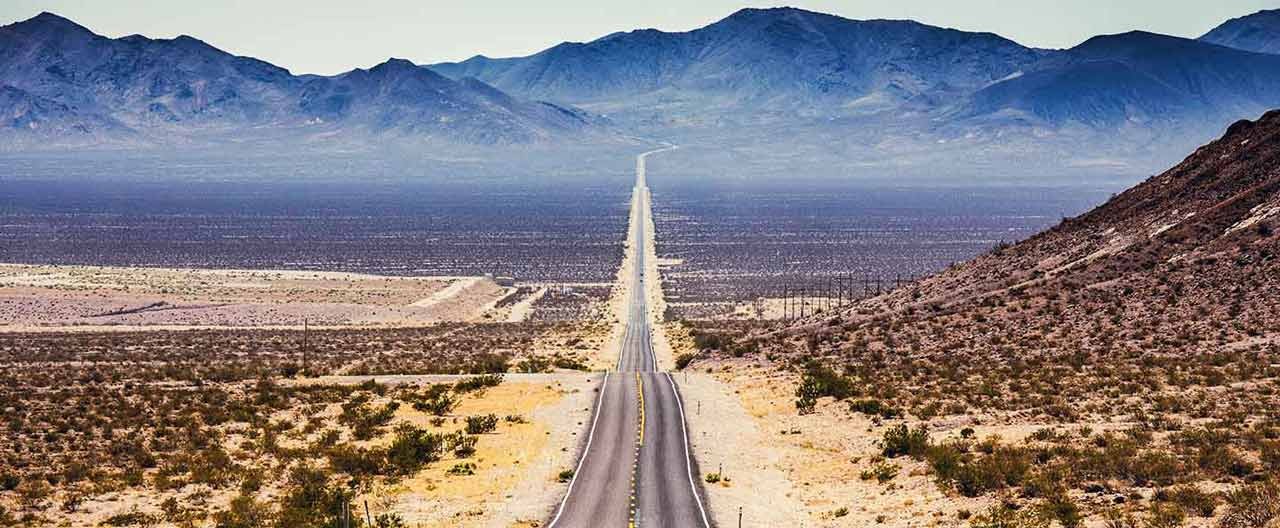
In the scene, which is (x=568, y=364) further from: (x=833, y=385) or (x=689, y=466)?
(x=689, y=466)

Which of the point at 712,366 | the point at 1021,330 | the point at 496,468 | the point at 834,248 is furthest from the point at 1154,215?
the point at 834,248

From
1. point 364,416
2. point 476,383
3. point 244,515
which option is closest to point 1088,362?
point 476,383

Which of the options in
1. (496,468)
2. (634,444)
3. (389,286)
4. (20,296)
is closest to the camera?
(496,468)

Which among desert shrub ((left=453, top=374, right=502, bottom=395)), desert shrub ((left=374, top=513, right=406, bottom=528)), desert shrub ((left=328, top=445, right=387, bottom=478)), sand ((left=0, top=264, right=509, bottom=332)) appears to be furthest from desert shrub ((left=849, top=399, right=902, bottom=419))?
sand ((left=0, top=264, right=509, bottom=332))

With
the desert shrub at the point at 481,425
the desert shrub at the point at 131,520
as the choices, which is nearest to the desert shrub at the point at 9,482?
the desert shrub at the point at 131,520

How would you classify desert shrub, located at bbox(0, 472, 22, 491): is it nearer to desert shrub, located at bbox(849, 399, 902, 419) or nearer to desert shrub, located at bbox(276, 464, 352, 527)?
desert shrub, located at bbox(276, 464, 352, 527)

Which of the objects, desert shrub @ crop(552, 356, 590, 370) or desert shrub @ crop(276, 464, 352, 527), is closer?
desert shrub @ crop(276, 464, 352, 527)

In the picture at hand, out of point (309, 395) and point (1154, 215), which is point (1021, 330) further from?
point (309, 395)
